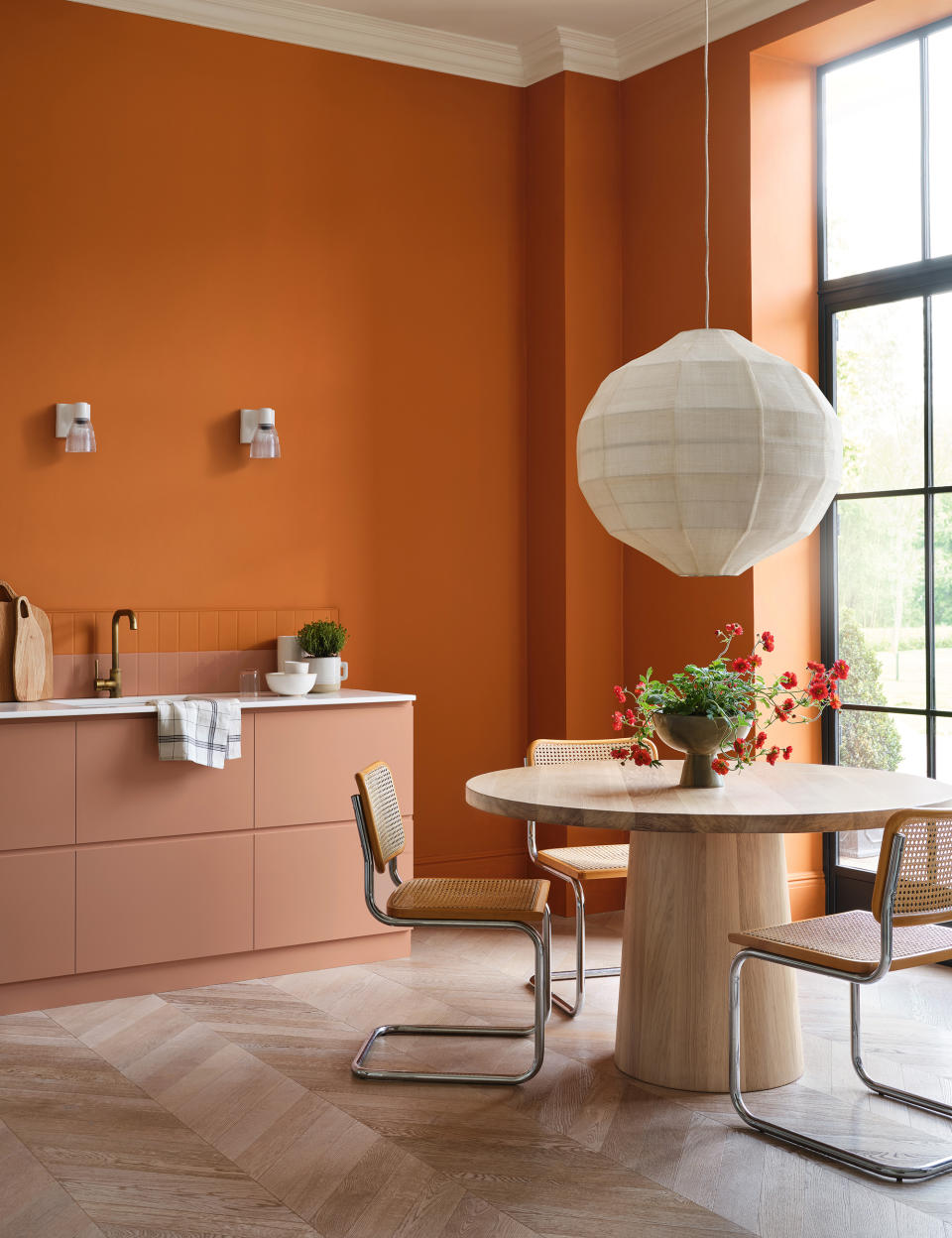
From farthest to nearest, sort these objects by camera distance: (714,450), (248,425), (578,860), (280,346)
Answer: (280,346) → (248,425) → (578,860) → (714,450)

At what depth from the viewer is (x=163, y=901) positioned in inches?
148

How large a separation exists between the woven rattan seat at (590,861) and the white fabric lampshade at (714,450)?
1105mm

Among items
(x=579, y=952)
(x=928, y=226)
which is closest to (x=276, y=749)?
(x=579, y=952)

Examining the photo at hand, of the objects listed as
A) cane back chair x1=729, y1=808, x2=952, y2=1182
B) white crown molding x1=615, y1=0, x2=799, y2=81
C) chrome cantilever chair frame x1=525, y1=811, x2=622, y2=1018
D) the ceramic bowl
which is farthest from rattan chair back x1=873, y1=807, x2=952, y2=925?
white crown molding x1=615, y1=0, x2=799, y2=81

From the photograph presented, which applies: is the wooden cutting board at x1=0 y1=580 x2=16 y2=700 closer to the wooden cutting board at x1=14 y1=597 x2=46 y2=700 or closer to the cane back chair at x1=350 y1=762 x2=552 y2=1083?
the wooden cutting board at x1=14 y1=597 x2=46 y2=700

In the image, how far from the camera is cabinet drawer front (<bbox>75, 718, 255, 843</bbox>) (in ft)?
12.0

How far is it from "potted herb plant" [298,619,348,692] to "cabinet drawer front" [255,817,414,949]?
20.5 inches

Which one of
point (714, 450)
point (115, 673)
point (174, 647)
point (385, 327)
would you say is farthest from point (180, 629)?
point (714, 450)

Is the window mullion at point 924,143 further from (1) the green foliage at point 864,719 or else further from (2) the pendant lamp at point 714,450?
(2) the pendant lamp at point 714,450

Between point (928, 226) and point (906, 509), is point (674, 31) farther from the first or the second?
point (906, 509)

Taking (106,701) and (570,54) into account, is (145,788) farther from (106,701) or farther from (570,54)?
(570,54)

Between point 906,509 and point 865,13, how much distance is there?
5.12 ft

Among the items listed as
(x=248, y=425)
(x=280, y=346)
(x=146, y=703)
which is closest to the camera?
(x=146, y=703)

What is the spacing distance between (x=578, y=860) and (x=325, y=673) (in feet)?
3.80
